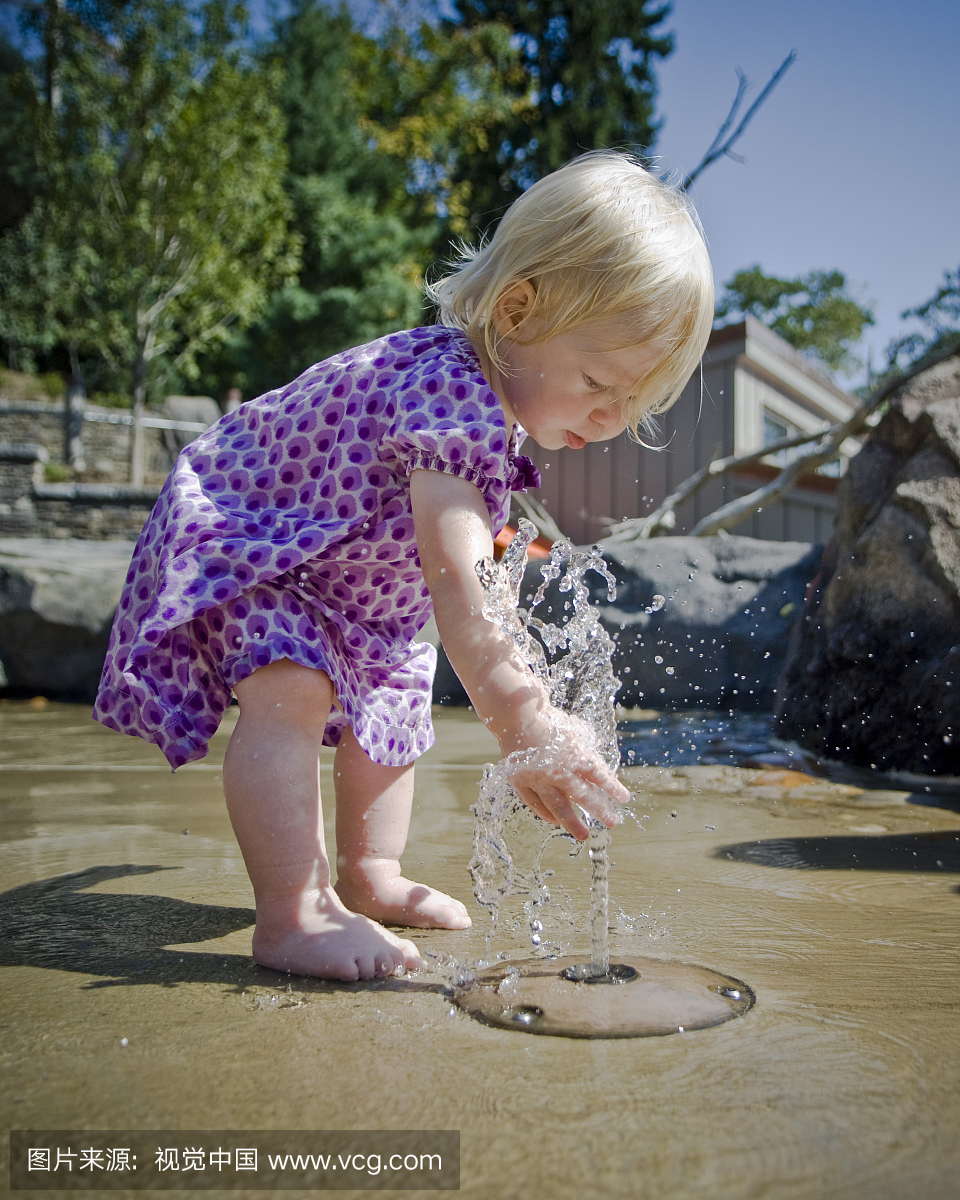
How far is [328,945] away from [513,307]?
0.94m

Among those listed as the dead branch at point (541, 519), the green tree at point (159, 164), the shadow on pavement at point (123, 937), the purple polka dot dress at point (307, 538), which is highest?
the green tree at point (159, 164)

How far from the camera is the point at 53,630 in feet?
17.9

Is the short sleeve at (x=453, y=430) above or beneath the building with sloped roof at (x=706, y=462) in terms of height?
beneath

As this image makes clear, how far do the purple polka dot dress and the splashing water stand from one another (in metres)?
0.14

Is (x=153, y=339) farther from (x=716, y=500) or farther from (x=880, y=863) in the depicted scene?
(x=880, y=863)

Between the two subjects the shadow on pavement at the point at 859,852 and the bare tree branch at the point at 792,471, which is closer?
the shadow on pavement at the point at 859,852

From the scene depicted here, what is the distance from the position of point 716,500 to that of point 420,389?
22.1ft

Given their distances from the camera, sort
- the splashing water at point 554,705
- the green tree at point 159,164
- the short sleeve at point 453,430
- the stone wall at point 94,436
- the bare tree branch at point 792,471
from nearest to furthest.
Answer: the splashing water at point 554,705, the short sleeve at point 453,430, the bare tree branch at point 792,471, the green tree at point 159,164, the stone wall at point 94,436

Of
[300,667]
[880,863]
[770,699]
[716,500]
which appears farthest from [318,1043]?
[716,500]

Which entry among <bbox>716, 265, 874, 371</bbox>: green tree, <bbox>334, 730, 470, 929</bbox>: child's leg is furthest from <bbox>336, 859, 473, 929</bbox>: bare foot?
<bbox>716, 265, 874, 371</bbox>: green tree

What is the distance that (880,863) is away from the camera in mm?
1797

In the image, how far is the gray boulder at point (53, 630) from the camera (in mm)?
5422

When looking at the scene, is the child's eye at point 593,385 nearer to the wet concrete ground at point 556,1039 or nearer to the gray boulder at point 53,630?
the wet concrete ground at point 556,1039

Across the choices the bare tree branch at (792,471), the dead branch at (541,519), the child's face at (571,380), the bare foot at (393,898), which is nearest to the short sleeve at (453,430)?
the child's face at (571,380)
